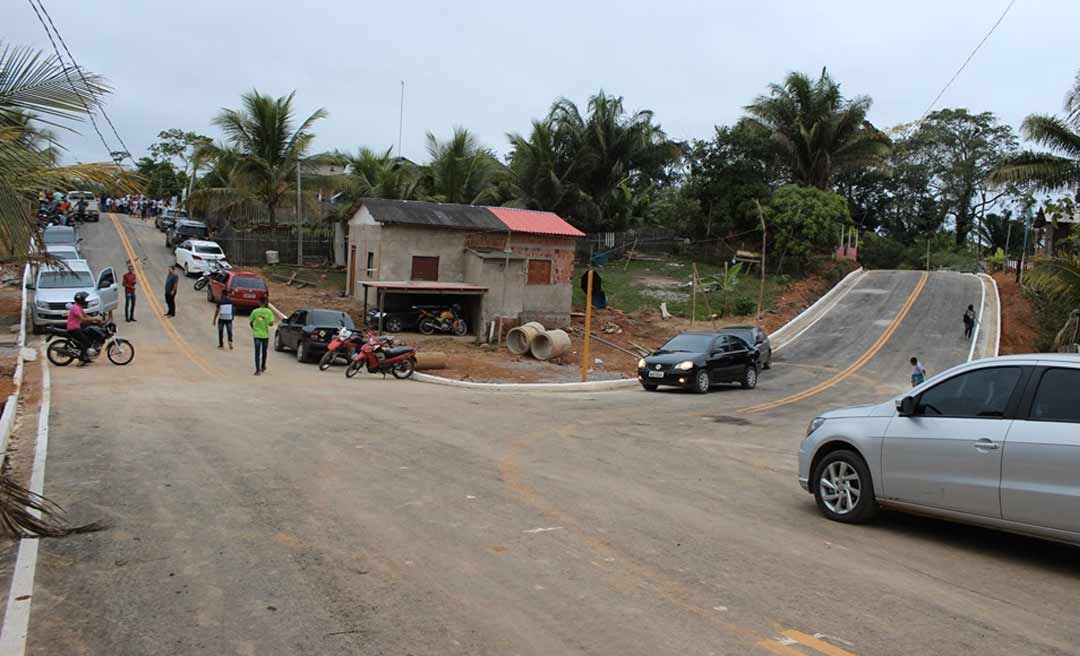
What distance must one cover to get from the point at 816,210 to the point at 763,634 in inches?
1957

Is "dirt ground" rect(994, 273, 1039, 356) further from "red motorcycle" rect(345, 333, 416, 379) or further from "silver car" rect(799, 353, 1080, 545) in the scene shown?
"silver car" rect(799, 353, 1080, 545)

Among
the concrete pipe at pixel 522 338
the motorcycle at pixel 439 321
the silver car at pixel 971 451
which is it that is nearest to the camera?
the silver car at pixel 971 451

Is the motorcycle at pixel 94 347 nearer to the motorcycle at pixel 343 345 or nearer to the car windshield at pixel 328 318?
the motorcycle at pixel 343 345

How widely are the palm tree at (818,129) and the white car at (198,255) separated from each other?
125ft

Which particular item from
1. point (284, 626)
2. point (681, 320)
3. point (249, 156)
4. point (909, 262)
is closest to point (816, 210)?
point (681, 320)

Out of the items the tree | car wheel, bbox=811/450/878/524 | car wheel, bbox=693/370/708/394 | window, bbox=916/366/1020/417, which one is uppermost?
the tree

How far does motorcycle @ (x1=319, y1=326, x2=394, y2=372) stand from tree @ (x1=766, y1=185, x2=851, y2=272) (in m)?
36.0

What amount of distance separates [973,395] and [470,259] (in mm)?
29111

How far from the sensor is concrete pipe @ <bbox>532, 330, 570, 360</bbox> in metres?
→ 28.1

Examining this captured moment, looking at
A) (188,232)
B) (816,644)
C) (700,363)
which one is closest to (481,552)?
(816,644)

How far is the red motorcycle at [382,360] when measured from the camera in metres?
21.3

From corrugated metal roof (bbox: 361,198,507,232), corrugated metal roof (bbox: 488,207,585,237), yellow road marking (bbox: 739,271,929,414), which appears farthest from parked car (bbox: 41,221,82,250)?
yellow road marking (bbox: 739,271,929,414)

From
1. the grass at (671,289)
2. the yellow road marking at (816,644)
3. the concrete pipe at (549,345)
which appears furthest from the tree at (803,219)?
the yellow road marking at (816,644)

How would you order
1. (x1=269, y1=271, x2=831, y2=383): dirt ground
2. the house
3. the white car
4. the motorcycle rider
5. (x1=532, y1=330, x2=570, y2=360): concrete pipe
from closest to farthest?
the motorcycle rider
(x1=269, y1=271, x2=831, y2=383): dirt ground
(x1=532, y1=330, x2=570, y2=360): concrete pipe
the house
the white car
